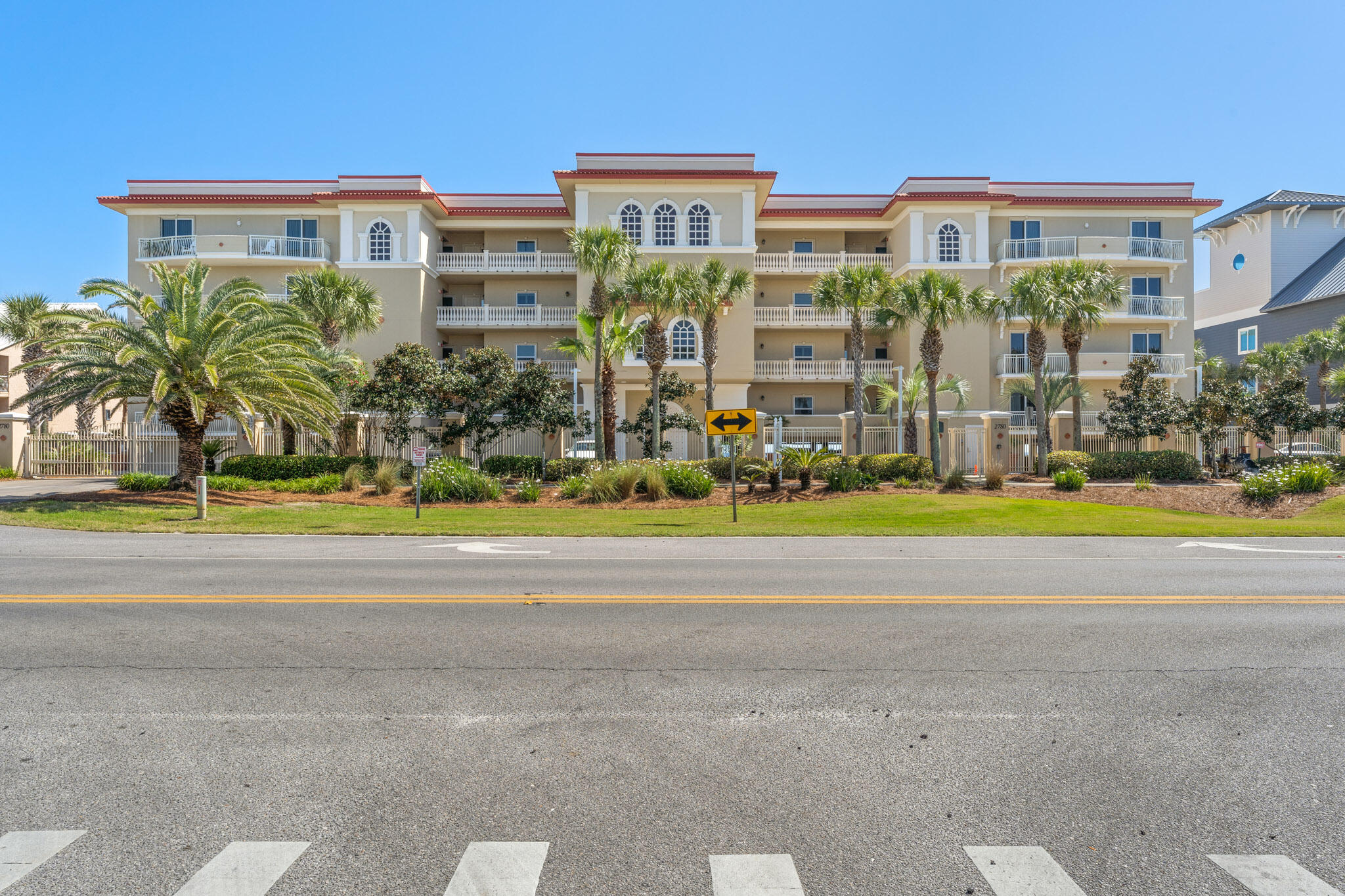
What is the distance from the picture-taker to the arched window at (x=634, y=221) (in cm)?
3722

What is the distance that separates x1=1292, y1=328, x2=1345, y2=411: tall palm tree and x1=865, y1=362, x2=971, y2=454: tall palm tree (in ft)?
70.9

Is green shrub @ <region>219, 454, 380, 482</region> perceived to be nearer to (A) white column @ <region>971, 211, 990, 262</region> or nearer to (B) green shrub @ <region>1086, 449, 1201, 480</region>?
(B) green shrub @ <region>1086, 449, 1201, 480</region>

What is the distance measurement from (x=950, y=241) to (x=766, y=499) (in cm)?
2169

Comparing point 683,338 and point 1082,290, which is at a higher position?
point 1082,290

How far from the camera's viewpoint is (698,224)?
1470 inches

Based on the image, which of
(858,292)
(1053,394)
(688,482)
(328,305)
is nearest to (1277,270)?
(1053,394)

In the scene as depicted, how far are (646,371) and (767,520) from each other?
1906cm

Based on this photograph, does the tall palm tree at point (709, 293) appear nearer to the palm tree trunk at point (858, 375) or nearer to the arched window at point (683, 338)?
the palm tree trunk at point (858, 375)

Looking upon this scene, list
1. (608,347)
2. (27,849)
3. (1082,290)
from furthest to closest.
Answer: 1. (608,347)
2. (1082,290)
3. (27,849)

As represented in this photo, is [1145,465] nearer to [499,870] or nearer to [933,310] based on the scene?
[933,310]

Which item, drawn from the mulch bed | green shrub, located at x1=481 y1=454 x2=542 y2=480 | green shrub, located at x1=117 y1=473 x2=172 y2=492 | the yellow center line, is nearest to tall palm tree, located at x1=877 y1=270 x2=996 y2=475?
the mulch bed

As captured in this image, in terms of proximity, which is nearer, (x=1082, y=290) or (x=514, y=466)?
(x=514, y=466)

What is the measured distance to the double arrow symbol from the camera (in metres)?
18.0

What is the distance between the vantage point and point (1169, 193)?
40.7 m
